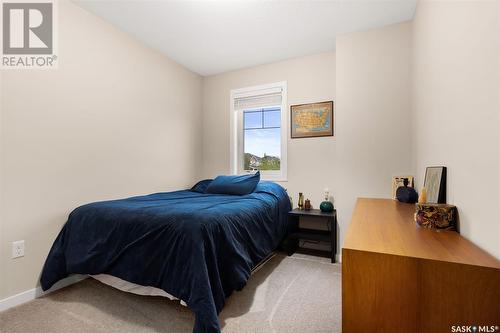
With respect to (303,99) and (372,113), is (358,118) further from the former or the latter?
(303,99)

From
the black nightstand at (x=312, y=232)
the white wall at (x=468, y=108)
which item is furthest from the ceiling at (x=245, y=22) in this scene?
the black nightstand at (x=312, y=232)

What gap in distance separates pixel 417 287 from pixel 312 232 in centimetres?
235

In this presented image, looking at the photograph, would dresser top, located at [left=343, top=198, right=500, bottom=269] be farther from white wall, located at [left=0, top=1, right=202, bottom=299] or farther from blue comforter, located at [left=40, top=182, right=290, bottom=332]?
white wall, located at [left=0, top=1, right=202, bottom=299]

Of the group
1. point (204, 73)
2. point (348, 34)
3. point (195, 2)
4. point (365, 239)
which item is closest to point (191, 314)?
point (365, 239)

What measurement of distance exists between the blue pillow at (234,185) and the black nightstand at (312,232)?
0.59 m

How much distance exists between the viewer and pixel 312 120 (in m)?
3.19

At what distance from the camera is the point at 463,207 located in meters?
1.08

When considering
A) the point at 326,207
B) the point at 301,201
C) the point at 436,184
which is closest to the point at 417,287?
the point at 436,184

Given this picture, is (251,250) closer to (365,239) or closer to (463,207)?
(365,239)

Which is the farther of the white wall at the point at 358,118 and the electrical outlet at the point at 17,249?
the white wall at the point at 358,118

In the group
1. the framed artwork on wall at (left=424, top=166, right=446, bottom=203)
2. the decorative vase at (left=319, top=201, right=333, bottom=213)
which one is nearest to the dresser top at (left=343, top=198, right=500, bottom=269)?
the framed artwork on wall at (left=424, top=166, right=446, bottom=203)

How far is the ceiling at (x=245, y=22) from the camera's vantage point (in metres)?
2.26

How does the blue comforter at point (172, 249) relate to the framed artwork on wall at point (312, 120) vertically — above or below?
below

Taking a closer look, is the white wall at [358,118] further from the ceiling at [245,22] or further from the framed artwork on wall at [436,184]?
the framed artwork on wall at [436,184]
